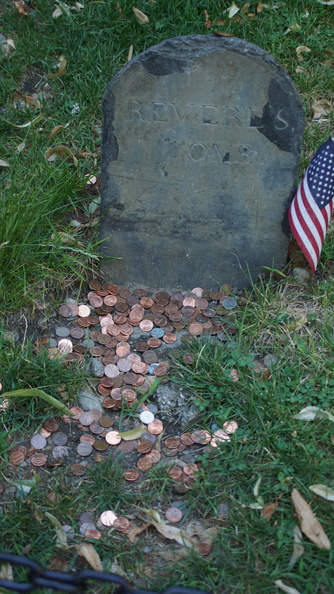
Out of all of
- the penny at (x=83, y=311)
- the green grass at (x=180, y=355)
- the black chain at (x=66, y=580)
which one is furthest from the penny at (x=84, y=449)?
the black chain at (x=66, y=580)

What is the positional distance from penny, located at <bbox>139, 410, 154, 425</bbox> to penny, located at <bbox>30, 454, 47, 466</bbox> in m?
0.42

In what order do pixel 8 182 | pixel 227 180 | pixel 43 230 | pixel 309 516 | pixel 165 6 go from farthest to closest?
1. pixel 165 6
2. pixel 8 182
3. pixel 43 230
4. pixel 227 180
5. pixel 309 516

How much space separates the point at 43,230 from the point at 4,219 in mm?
229

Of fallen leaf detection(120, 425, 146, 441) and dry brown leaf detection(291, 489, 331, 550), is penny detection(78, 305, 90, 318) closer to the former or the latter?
fallen leaf detection(120, 425, 146, 441)

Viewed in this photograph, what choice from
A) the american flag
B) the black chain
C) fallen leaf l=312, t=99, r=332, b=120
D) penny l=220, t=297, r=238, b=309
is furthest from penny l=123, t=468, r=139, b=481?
fallen leaf l=312, t=99, r=332, b=120

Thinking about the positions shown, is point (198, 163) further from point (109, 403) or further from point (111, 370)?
point (109, 403)

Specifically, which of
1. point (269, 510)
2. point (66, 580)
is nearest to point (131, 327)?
point (269, 510)

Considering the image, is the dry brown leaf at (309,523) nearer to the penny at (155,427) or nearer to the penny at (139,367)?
the penny at (155,427)

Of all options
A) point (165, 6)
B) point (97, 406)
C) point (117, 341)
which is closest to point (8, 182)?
point (117, 341)

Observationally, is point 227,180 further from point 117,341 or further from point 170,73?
point 117,341

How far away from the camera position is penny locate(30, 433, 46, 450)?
2453mm

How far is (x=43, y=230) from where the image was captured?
10.1 feet

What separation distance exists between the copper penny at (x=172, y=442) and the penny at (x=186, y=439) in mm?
21

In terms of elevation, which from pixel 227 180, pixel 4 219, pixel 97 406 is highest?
pixel 227 180
